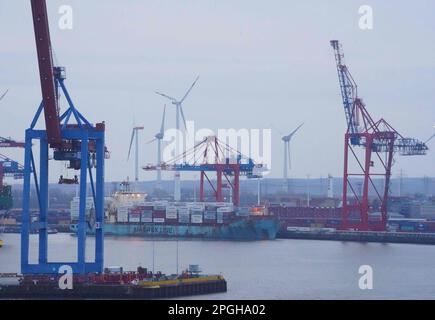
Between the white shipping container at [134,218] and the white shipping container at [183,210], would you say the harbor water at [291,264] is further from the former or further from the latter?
the white shipping container at [134,218]

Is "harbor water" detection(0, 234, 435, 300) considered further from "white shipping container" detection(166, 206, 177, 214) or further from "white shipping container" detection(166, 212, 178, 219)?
"white shipping container" detection(166, 206, 177, 214)

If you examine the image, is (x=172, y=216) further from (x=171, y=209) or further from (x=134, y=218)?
(x=134, y=218)

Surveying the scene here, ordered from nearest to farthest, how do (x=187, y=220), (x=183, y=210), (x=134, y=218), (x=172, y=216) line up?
(x=187, y=220)
(x=183, y=210)
(x=172, y=216)
(x=134, y=218)

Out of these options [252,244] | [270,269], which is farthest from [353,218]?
[270,269]

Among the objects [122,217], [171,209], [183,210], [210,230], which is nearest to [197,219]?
[183,210]

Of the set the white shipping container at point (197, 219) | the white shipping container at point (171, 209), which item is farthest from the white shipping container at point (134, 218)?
the white shipping container at point (197, 219)

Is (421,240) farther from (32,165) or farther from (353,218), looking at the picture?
(32,165)

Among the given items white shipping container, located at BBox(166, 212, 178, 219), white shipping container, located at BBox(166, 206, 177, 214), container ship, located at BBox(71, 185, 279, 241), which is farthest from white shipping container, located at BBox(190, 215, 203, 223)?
white shipping container, located at BBox(166, 206, 177, 214)
